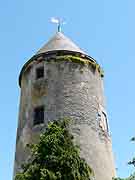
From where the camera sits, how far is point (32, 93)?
1656 cm

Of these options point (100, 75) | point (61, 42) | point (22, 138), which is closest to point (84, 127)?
point (22, 138)

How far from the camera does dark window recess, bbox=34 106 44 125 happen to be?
15.5m

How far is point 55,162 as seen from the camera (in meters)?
9.97

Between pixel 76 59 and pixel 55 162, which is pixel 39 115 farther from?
pixel 55 162

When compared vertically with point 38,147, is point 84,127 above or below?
above

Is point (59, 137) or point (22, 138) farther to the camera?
point (22, 138)

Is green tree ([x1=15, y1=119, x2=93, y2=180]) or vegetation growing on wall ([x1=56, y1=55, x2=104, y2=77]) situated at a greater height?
vegetation growing on wall ([x1=56, y1=55, x2=104, y2=77])

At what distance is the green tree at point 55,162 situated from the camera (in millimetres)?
9758

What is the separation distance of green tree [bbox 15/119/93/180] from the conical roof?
25.3ft

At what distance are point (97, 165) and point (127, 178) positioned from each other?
3222 mm

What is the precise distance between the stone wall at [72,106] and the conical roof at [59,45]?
0.99 metres

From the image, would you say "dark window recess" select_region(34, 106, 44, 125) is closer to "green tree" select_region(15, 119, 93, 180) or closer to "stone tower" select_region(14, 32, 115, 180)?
"stone tower" select_region(14, 32, 115, 180)

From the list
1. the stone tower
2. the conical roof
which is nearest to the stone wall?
the stone tower

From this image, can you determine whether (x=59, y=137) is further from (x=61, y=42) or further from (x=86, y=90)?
(x=61, y=42)
